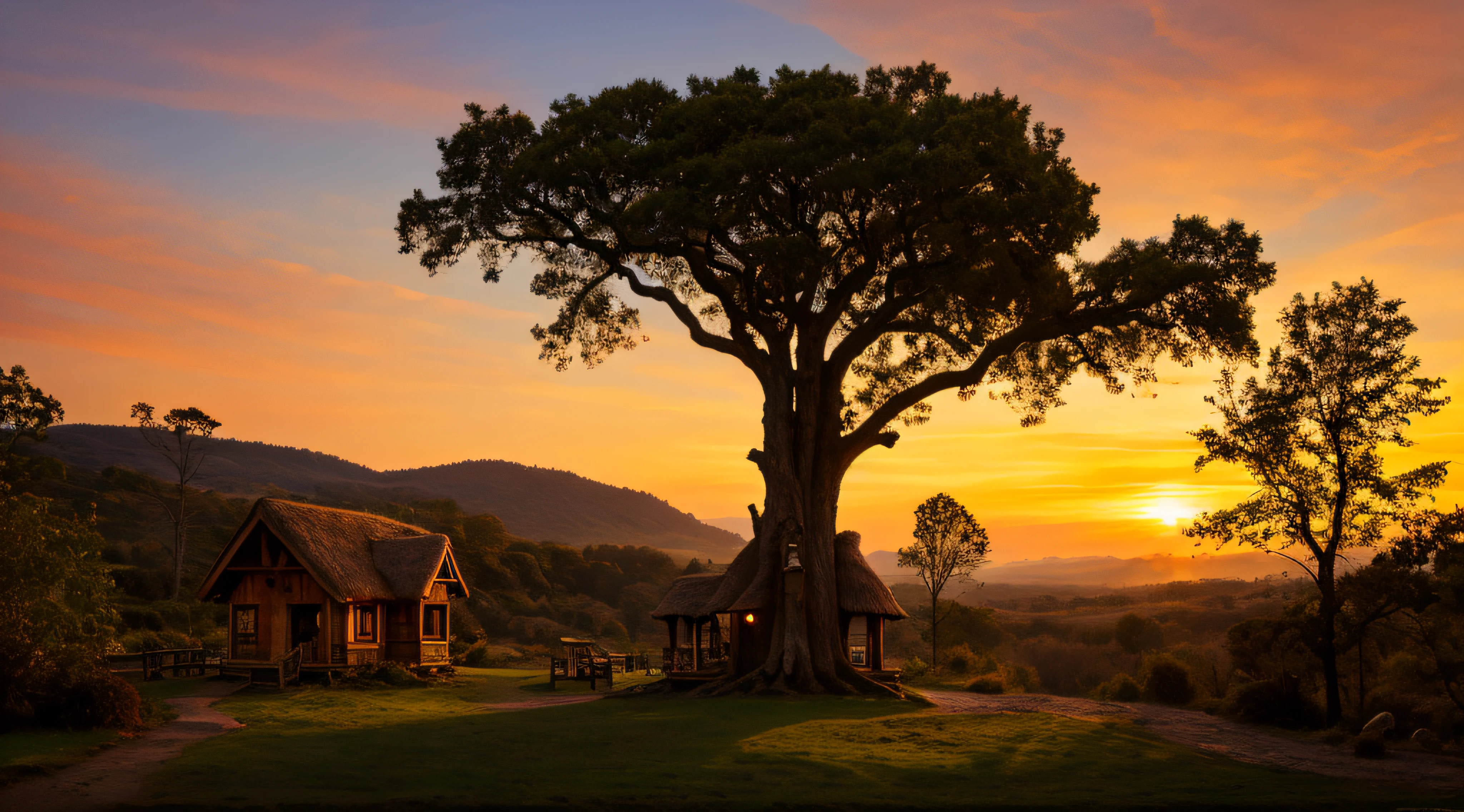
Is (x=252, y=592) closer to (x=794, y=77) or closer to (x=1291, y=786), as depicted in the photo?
(x=794, y=77)

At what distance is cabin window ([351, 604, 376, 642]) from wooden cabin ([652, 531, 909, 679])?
961 cm

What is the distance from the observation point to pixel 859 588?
28.4 meters

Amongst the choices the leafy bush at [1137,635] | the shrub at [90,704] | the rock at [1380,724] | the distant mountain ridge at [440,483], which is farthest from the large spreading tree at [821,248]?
the distant mountain ridge at [440,483]

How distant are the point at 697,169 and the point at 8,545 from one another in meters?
16.7

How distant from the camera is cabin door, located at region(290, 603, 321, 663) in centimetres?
2947

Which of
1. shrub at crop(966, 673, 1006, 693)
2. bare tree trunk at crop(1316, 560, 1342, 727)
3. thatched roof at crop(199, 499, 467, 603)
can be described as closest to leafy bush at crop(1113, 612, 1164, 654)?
shrub at crop(966, 673, 1006, 693)

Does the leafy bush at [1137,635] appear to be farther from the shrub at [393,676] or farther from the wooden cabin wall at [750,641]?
the shrub at [393,676]

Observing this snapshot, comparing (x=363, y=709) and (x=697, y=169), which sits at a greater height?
(x=697, y=169)

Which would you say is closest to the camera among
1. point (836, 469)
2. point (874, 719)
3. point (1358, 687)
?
point (874, 719)

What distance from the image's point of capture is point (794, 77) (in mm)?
25344

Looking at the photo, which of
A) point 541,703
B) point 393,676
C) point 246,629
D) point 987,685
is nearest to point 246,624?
point 246,629

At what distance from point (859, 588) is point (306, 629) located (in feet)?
60.0

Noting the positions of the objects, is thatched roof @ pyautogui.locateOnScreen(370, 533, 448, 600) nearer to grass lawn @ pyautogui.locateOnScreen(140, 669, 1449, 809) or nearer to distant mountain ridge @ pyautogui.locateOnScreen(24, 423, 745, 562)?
grass lawn @ pyautogui.locateOnScreen(140, 669, 1449, 809)

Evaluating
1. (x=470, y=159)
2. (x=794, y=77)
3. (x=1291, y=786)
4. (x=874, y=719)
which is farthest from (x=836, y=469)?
(x=1291, y=786)
